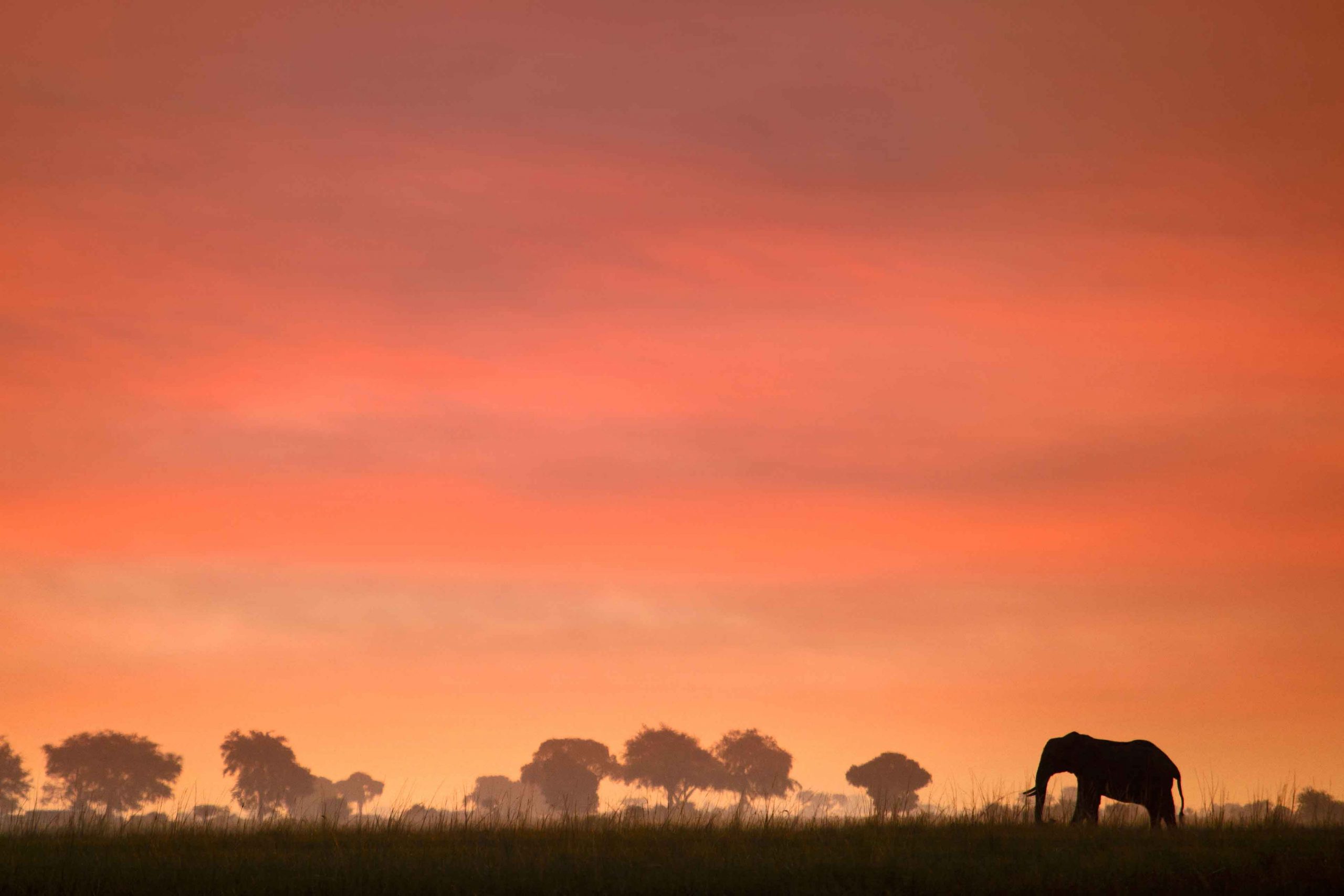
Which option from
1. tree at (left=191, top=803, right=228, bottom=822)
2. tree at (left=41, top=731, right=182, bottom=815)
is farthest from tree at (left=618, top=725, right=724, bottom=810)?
tree at (left=191, top=803, right=228, bottom=822)

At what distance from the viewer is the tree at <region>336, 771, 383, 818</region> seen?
192m

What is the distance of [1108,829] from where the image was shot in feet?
71.7

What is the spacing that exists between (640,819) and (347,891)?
920cm

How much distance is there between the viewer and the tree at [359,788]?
19225 centimetres

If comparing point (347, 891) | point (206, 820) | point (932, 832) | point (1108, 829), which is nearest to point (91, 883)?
point (347, 891)

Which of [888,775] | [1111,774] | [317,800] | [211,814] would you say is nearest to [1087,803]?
[1111,774]

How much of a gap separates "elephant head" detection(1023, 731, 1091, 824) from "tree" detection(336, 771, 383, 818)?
181030 millimetres

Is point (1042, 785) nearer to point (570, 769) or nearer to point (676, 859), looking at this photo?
point (676, 859)

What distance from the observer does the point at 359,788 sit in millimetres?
194625

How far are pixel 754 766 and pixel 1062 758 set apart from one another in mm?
118176

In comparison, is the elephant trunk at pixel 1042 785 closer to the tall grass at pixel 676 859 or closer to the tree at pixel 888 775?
the tall grass at pixel 676 859

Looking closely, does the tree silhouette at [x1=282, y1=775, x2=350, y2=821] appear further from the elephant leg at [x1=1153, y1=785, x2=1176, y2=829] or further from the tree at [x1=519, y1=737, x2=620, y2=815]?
the elephant leg at [x1=1153, y1=785, x2=1176, y2=829]

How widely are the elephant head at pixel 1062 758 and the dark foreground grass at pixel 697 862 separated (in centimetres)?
281

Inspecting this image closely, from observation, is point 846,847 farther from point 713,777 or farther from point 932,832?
point 713,777
